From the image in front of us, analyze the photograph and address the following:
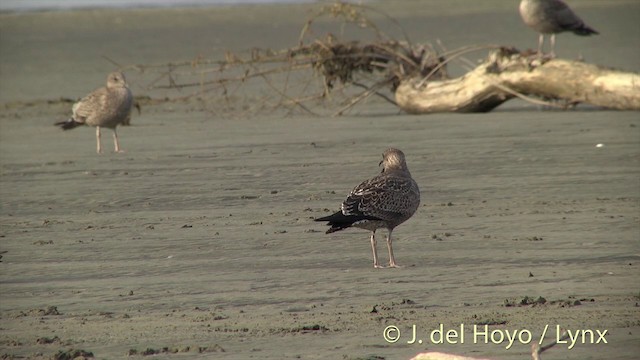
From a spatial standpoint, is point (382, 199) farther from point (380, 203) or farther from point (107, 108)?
point (107, 108)

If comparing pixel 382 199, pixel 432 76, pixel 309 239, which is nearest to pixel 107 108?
pixel 432 76

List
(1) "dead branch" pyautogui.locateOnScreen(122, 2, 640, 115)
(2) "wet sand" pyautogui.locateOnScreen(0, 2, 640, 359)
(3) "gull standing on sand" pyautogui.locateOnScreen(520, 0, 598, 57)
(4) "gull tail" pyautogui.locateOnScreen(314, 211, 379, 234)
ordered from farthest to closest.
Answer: (3) "gull standing on sand" pyautogui.locateOnScreen(520, 0, 598, 57), (1) "dead branch" pyautogui.locateOnScreen(122, 2, 640, 115), (4) "gull tail" pyautogui.locateOnScreen(314, 211, 379, 234), (2) "wet sand" pyautogui.locateOnScreen(0, 2, 640, 359)

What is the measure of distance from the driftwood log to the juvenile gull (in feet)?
23.4

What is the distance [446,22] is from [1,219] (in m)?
26.5

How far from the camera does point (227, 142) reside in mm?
14133

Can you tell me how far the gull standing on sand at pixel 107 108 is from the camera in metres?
14.7

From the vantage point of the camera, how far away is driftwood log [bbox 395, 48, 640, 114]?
14518 mm

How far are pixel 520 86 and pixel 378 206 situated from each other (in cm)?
789

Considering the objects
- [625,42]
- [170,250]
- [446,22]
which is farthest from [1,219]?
[446,22]

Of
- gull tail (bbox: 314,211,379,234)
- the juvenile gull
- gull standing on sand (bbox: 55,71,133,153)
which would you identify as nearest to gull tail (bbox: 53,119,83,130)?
gull standing on sand (bbox: 55,71,133,153)

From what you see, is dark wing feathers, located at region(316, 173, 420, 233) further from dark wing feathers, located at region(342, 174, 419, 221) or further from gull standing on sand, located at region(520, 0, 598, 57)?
gull standing on sand, located at region(520, 0, 598, 57)

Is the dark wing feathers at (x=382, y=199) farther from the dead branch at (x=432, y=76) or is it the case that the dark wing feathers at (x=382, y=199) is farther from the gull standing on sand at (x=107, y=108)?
the dead branch at (x=432, y=76)

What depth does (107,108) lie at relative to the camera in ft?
48.5

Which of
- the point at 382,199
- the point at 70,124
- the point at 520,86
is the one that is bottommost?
the point at 70,124
